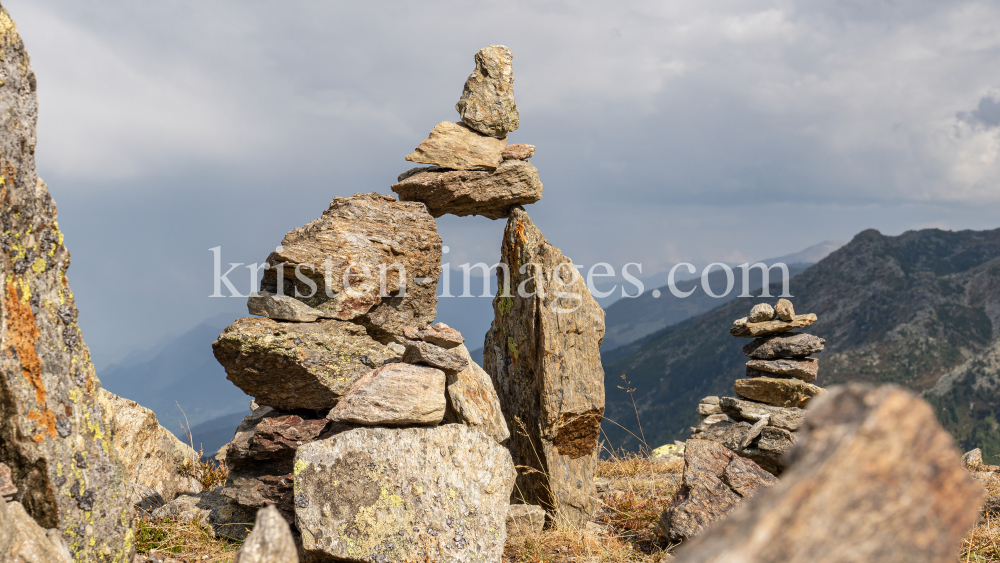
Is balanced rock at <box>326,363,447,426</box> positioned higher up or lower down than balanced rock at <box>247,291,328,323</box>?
lower down

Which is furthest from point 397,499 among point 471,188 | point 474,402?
point 471,188

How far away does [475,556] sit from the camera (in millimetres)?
6434

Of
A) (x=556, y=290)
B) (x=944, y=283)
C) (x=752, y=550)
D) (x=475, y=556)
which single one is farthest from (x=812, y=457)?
(x=944, y=283)

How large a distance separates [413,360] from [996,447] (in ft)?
266

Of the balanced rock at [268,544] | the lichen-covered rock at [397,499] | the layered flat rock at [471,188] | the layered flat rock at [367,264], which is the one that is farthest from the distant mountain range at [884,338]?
the balanced rock at [268,544]

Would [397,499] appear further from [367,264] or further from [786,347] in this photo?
[786,347]

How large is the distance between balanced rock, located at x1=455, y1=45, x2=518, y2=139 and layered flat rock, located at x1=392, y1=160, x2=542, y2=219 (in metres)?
0.87

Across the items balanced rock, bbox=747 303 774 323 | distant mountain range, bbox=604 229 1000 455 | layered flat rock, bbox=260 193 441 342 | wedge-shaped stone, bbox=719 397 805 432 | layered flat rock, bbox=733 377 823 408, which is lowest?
distant mountain range, bbox=604 229 1000 455

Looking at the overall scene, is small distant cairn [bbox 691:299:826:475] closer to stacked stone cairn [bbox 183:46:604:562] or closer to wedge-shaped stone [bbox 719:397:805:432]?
wedge-shaped stone [bbox 719:397:805:432]

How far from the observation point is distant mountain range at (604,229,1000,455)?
81.2 m

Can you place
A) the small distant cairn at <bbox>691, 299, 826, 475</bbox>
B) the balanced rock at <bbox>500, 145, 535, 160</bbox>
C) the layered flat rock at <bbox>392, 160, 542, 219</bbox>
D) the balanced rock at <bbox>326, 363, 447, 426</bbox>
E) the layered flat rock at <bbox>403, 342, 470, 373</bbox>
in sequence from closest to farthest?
the balanced rock at <bbox>326, 363, 447, 426</bbox> < the layered flat rock at <bbox>403, 342, 470, 373</bbox> < the layered flat rock at <bbox>392, 160, 542, 219</bbox> < the balanced rock at <bbox>500, 145, 535, 160</bbox> < the small distant cairn at <bbox>691, 299, 826, 475</bbox>

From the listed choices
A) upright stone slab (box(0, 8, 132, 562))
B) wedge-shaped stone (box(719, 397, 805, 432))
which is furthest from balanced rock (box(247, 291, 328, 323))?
wedge-shaped stone (box(719, 397, 805, 432))

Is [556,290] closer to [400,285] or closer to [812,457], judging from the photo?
[400,285]

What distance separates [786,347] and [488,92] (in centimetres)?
988
